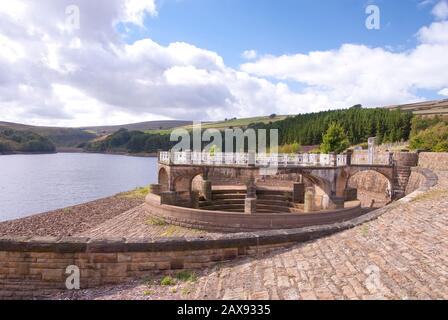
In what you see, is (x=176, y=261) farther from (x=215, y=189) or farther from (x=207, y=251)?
(x=215, y=189)

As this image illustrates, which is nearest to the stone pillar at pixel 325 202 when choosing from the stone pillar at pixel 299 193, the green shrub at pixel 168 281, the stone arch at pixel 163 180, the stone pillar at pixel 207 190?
the stone pillar at pixel 299 193

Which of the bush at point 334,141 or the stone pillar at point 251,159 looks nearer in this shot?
the stone pillar at point 251,159

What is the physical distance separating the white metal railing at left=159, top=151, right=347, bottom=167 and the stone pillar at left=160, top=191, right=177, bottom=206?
6.57 ft

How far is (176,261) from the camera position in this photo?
649 cm

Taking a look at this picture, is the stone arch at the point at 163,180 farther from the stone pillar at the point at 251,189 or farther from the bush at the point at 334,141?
the bush at the point at 334,141

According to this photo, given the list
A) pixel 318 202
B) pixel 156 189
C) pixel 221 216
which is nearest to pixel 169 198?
pixel 156 189

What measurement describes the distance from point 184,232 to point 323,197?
9047 mm

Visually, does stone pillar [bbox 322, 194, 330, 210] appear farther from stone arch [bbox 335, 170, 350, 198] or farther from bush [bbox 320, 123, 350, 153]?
bush [bbox 320, 123, 350, 153]

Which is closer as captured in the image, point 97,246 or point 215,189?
point 97,246

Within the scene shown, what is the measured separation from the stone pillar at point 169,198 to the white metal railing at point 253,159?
200cm

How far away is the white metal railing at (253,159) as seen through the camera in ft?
63.3
